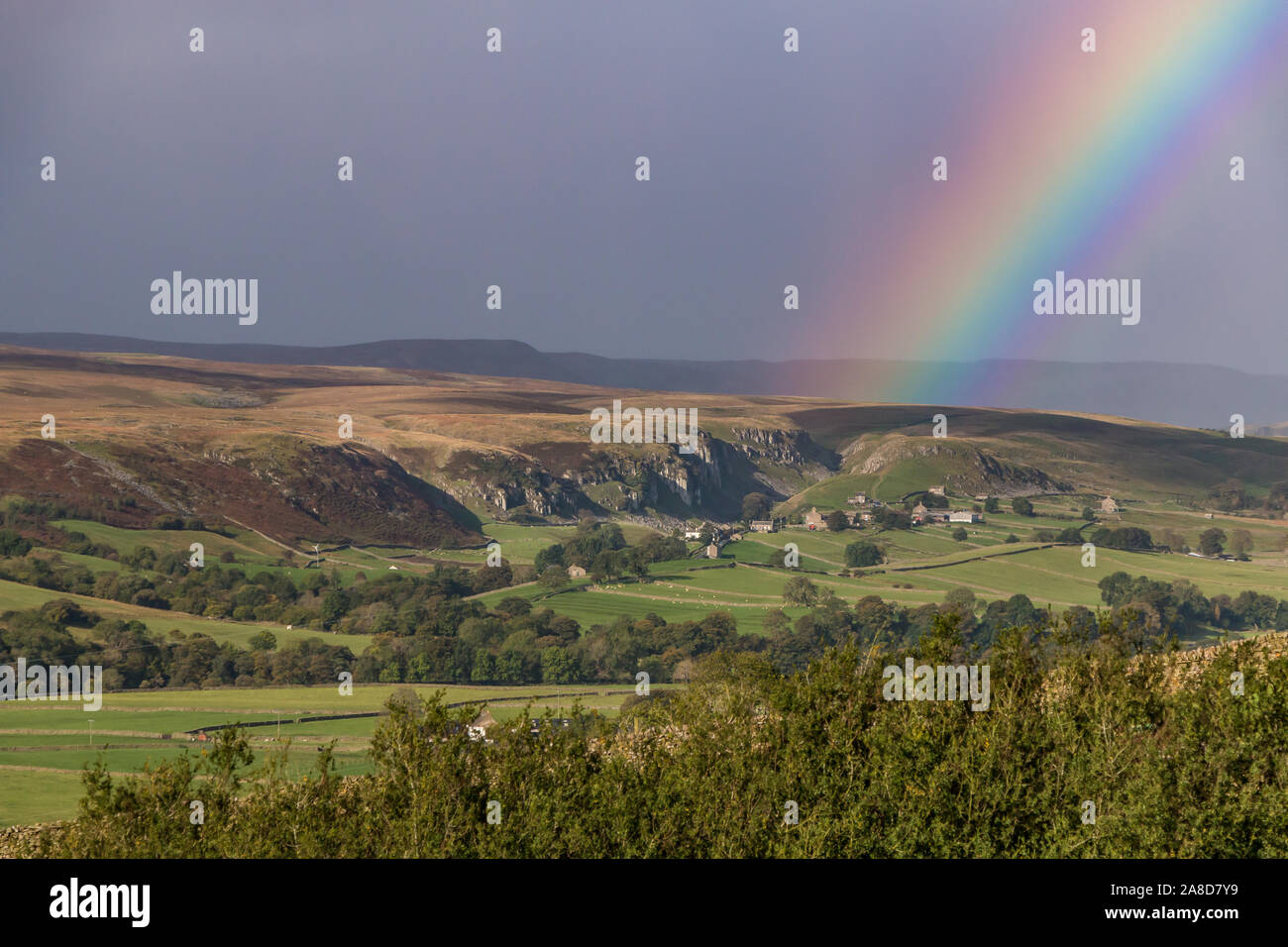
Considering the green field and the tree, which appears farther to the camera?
the tree

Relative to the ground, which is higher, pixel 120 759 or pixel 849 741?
pixel 849 741

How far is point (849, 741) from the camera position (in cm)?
3203

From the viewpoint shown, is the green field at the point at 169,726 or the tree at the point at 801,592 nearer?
the green field at the point at 169,726

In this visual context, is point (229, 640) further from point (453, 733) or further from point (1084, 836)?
point (1084, 836)

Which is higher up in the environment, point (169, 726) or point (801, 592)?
point (801, 592)

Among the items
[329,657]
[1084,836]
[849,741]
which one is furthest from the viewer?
[329,657]

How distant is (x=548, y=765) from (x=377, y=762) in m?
4.82

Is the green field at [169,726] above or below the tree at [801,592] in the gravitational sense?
below

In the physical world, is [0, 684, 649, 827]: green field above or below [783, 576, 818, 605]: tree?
below

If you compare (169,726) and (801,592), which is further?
(801,592)

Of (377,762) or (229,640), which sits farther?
(229,640)
